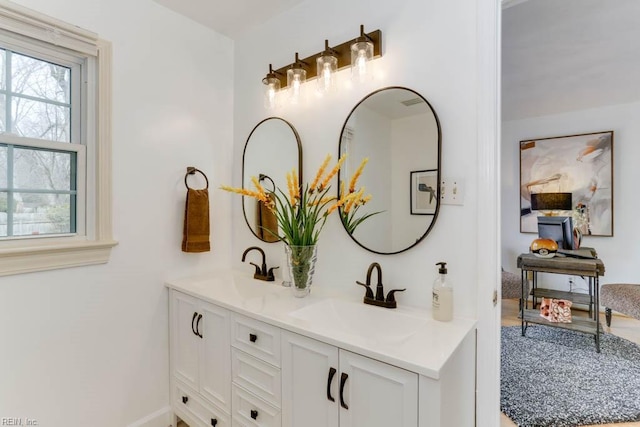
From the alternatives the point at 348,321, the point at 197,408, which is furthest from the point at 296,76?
the point at 197,408

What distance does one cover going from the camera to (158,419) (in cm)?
186

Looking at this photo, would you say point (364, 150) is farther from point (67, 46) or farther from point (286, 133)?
point (67, 46)

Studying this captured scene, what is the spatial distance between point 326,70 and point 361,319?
50.3 inches

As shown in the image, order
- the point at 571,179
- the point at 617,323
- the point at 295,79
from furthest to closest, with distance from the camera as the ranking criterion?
1. the point at 571,179
2. the point at 617,323
3. the point at 295,79

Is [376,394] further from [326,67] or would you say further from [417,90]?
[326,67]

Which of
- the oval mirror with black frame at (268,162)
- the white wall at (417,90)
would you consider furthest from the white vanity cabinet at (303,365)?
the oval mirror with black frame at (268,162)

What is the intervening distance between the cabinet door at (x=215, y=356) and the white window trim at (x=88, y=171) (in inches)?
25.4

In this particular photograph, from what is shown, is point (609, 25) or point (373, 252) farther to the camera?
point (609, 25)

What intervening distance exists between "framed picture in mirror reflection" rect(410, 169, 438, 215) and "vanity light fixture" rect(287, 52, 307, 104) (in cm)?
85

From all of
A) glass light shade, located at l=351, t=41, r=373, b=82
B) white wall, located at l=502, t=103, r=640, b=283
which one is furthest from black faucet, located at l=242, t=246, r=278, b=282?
white wall, located at l=502, t=103, r=640, b=283

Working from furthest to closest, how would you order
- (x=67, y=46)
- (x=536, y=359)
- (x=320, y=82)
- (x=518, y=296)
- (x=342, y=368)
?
(x=518, y=296)
(x=536, y=359)
(x=320, y=82)
(x=67, y=46)
(x=342, y=368)

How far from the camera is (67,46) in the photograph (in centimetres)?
154

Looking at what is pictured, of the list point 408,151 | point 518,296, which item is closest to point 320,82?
point 408,151

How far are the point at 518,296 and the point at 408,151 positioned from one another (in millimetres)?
3288
